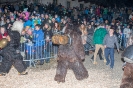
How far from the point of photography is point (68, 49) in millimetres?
8844

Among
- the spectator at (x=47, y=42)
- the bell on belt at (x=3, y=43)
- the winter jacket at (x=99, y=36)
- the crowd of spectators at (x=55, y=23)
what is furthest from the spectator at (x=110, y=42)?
the bell on belt at (x=3, y=43)

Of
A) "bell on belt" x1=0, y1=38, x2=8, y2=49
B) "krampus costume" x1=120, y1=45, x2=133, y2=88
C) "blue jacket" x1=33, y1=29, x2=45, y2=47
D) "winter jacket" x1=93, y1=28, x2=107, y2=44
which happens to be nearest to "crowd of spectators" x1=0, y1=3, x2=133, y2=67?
"blue jacket" x1=33, y1=29, x2=45, y2=47

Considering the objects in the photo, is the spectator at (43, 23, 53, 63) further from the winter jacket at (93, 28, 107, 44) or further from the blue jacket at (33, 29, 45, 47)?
the winter jacket at (93, 28, 107, 44)

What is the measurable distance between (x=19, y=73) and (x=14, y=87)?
124 centimetres

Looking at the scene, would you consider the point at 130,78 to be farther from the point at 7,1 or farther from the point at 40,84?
the point at 7,1

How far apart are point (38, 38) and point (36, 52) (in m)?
0.63

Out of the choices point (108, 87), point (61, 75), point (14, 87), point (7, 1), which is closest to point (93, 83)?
point (108, 87)

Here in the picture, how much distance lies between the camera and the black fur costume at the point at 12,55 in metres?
9.53

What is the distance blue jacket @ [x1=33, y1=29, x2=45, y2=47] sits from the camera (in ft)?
35.6

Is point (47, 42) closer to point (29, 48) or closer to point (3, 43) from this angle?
point (29, 48)

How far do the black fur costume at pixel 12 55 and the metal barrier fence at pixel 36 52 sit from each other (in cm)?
87

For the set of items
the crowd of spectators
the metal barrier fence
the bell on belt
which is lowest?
the metal barrier fence

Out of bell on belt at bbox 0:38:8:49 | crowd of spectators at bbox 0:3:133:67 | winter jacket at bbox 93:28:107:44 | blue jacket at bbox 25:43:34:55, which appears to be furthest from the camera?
winter jacket at bbox 93:28:107:44

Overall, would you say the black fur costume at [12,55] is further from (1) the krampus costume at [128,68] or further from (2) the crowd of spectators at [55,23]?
(1) the krampus costume at [128,68]
